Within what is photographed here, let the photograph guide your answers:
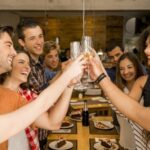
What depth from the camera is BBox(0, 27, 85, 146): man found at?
1201 mm

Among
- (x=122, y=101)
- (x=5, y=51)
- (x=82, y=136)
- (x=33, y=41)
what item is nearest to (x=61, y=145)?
(x=82, y=136)

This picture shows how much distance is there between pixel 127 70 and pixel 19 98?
64.8 inches

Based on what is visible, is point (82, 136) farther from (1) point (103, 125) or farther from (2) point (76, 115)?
(2) point (76, 115)

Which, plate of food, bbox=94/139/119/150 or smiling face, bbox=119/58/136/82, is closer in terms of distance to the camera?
plate of food, bbox=94/139/119/150

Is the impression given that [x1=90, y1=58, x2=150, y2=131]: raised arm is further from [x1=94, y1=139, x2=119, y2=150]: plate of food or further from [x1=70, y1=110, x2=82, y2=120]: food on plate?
[x1=70, y1=110, x2=82, y2=120]: food on plate

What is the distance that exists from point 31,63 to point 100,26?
7.54 metres

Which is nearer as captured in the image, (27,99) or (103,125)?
(27,99)

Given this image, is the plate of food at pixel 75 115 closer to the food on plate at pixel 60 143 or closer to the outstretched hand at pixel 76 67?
the food on plate at pixel 60 143

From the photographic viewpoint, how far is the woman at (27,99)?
66.2 inches

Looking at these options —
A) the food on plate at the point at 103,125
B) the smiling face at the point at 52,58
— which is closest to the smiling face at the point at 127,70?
the food on plate at the point at 103,125

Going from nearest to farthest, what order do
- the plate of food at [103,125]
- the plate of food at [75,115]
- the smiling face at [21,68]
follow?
the smiling face at [21,68], the plate of food at [103,125], the plate of food at [75,115]

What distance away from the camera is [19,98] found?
1.51 meters

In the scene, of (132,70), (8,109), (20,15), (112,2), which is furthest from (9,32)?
(20,15)

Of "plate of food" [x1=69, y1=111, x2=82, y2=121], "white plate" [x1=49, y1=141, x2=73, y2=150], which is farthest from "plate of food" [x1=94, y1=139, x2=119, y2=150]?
"plate of food" [x1=69, y1=111, x2=82, y2=121]
